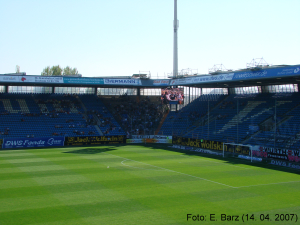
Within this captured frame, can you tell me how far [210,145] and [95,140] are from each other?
700 inches

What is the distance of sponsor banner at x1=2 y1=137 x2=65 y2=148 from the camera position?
135ft

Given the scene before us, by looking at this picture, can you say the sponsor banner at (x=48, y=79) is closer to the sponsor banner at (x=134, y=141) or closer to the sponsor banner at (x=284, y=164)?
the sponsor banner at (x=134, y=141)

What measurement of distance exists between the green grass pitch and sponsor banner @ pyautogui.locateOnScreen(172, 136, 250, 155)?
366 centimetres

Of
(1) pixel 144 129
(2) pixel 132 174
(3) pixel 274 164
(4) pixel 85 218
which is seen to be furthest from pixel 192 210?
(1) pixel 144 129

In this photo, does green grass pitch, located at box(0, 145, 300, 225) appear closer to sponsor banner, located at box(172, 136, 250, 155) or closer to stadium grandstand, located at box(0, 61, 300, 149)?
sponsor banner, located at box(172, 136, 250, 155)

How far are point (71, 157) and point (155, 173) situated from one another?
12190 mm

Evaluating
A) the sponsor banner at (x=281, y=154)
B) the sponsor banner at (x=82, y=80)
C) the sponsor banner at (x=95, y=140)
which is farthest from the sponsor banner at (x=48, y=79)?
the sponsor banner at (x=281, y=154)

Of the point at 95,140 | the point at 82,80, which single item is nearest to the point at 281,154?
the point at 95,140

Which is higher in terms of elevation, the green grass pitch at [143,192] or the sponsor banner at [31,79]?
the sponsor banner at [31,79]

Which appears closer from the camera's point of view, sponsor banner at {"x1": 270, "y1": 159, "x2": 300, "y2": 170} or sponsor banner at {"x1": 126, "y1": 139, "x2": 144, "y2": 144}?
sponsor banner at {"x1": 270, "y1": 159, "x2": 300, "y2": 170}

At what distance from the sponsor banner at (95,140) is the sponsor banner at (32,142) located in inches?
53.2

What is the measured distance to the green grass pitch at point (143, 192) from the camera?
14.8 metres

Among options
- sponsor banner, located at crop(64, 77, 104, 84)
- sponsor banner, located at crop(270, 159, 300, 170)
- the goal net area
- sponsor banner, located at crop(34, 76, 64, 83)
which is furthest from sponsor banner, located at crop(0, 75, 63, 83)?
sponsor banner, located at crop(270, 159, 300, 170)

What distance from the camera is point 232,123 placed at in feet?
146
